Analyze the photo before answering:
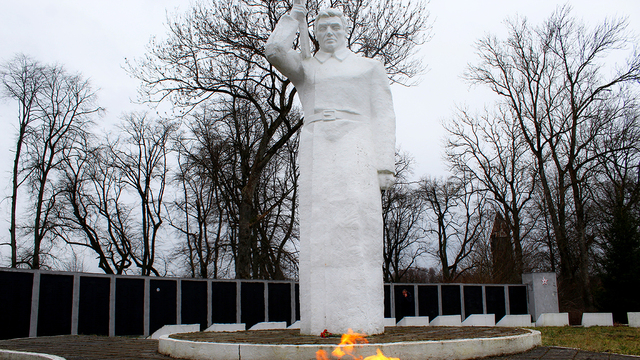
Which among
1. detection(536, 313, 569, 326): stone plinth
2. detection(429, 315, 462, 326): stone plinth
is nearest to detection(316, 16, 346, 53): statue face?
detection(429, 315, 462, 326): stone plinth

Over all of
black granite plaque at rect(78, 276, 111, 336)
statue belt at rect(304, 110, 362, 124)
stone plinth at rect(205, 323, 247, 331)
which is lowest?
stone plinth at rect(205, 323, 247, 331)

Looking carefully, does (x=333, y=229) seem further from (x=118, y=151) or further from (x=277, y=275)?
(x=118, y=151)

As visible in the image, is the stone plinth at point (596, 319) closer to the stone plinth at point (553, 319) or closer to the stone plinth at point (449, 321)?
the stone plinth at point (553, 319)

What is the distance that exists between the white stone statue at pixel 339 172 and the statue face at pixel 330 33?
0.01 metres

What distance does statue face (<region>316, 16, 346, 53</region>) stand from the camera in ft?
21.4

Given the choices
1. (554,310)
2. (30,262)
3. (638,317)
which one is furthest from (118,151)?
(638,317)

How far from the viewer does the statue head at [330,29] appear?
21.4ft

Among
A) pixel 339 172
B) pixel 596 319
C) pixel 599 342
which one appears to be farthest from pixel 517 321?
pixel 339 172

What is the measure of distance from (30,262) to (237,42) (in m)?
11.5

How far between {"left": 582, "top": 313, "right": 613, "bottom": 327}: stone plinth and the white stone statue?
11759 mm

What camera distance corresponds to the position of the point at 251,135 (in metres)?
22.6

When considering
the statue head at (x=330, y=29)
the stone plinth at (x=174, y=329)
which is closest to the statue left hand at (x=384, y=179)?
the statue head at (x=330, y=29)

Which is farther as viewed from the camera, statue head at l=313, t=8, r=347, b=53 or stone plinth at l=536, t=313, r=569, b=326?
stone plinth at l=536, t=313, r=569, b=326

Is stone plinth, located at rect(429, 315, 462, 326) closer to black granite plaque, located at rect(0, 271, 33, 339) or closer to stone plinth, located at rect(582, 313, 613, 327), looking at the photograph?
stone plinth, located at rect(582, 313, 613, 327)
